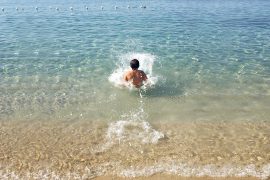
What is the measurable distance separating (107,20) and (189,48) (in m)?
8.70

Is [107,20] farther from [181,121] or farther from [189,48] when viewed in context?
[181,121]

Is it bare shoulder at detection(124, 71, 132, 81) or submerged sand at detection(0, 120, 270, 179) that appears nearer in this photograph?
submerged sand at detection(0, 120, 270, 179)

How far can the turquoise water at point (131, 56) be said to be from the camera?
10.9 m

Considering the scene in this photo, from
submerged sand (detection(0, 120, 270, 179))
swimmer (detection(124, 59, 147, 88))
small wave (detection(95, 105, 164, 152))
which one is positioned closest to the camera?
submerged sand (detection(0, 120, 270, 179))

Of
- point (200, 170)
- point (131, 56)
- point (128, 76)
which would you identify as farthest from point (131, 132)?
point (131, 56)

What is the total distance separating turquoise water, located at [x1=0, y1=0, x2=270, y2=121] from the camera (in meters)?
10.9

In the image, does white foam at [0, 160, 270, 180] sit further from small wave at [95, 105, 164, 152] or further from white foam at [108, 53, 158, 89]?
white foam at [108, 53, 158, 89]

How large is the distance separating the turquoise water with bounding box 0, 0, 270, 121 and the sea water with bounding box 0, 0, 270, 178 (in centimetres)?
4

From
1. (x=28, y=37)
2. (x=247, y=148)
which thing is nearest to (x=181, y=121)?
(x=247, y=148)

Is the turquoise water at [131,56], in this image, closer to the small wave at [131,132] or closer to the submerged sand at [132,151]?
the small wave at [131,132]

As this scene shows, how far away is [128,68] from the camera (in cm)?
1409

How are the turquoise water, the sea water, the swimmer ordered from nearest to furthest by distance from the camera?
the sea water < the turquoise water < the swimmer

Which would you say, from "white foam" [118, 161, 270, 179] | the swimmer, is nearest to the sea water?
"white foam" [118, 161, 270, 179]

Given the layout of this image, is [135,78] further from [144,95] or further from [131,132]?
[131,132]
